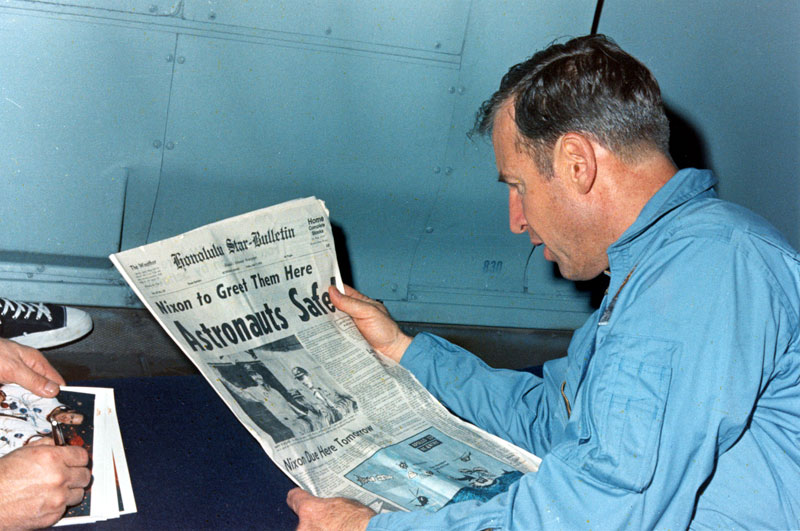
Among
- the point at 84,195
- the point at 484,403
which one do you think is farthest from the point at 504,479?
the point at 84,195

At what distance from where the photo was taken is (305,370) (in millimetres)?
1124

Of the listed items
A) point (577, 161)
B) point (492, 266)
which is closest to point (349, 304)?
point (577, 161)

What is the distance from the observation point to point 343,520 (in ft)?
2.84

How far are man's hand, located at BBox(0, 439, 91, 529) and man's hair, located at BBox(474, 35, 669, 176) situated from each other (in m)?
0.73

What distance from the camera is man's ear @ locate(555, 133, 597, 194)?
92cm

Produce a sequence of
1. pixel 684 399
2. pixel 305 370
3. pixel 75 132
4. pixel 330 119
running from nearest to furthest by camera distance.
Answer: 1. pixel 684 399
2. pixel 305 370
3. pixel 75 132
4. pixel 330 119

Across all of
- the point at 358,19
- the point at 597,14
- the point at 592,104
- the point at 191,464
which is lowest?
the point at 191,464

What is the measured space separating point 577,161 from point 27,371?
2.77 feet

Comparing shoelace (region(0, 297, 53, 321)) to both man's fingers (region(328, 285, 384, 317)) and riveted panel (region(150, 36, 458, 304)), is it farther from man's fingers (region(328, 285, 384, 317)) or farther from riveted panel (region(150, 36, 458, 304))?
man's fingers (region(328, 285, 384, 317))

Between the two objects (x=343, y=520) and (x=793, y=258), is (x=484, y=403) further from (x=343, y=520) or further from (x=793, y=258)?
(x=793, y=258)

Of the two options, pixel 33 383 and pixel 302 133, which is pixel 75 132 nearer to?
pixel 302 133

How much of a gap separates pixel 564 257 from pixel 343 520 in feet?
1.62

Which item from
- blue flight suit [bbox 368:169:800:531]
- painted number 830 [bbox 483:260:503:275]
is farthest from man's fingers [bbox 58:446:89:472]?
painted number 830 [bbox 483:260:503:275]

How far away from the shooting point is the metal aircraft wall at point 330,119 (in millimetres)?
1610
